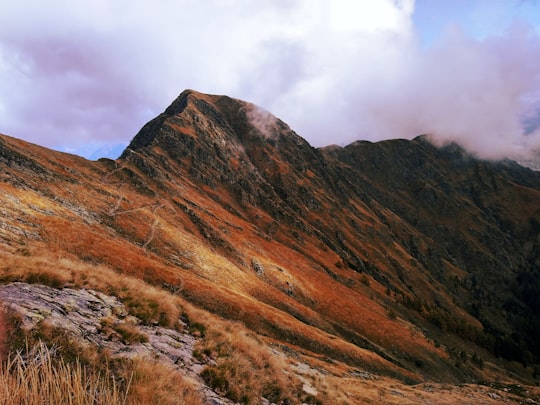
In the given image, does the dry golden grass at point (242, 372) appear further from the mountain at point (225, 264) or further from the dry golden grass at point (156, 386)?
the dry golden grass at point (156, 386)

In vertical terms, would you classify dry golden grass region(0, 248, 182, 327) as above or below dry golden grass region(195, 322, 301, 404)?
above

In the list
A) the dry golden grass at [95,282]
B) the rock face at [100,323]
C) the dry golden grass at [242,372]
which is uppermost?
the dry golden grass at [95,282]

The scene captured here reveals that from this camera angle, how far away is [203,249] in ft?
243

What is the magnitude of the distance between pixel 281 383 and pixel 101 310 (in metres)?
7.85

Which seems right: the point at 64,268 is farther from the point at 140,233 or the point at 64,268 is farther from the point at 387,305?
the point at 387,305

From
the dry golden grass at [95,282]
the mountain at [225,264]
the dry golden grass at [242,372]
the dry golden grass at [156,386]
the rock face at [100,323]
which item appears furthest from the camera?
the mountain at [225,264]

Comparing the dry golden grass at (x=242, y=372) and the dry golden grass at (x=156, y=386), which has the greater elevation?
the dry golden grass at (x=156, y=386)

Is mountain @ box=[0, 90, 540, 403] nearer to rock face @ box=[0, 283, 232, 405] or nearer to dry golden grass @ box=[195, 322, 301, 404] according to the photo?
dry golden grass @ box=[195, 322, 301, 404]

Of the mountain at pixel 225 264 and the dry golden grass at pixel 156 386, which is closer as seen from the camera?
the dry golden grass at pixel 156 386

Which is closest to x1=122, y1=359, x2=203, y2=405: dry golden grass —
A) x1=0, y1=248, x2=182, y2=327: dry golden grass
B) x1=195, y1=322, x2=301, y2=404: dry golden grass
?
x1=195, y1=322, x2=301, y2=404: dry golden grass

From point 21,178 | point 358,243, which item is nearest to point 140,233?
point 21,178

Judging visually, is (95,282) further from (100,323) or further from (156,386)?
(156,386)

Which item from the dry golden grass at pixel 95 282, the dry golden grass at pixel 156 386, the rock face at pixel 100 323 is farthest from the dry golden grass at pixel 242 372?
the dry golden grass at pixel 156 386

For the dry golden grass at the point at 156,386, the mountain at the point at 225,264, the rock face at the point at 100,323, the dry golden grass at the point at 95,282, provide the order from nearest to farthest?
the dry golden grass at the point at 156,386
the rock face at the point at 100,323
the dry golden grass at the point at 95,282
the mountain at the point at 225,264
